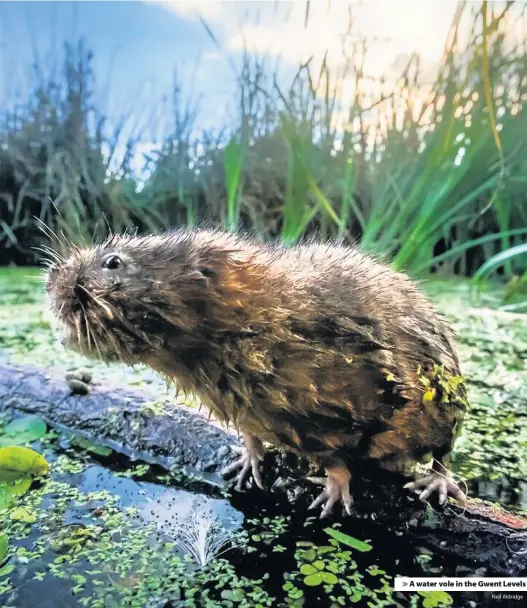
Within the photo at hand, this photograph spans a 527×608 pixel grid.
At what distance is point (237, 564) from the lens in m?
0.87

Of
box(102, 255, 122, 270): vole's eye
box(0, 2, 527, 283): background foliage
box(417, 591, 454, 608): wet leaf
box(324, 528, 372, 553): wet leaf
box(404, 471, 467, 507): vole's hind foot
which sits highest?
box(0, 2, 527, 283): background foliage

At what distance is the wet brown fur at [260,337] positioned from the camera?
35.1 inches

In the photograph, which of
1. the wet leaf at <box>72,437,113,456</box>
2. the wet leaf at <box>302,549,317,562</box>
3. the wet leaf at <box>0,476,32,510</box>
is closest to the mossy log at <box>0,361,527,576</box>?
the wet leaf at <box>72,437,113,456</box>

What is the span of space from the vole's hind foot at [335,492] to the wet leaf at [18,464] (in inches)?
19.7

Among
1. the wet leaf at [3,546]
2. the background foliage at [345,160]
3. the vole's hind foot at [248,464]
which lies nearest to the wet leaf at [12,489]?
the wet leaf at [3,546]

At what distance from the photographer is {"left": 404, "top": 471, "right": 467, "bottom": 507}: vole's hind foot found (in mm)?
963

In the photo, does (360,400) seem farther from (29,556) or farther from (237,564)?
(29,556)

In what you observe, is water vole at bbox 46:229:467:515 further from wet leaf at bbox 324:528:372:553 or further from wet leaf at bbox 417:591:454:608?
wet leaf at bbox 417:591:454:608

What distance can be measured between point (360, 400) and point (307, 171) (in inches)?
39.2

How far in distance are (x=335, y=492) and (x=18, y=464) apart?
0.56 meters

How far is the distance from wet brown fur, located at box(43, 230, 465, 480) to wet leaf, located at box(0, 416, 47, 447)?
47 centimetres

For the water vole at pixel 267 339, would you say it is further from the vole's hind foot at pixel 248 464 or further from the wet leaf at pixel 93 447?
the wet leaf at pixel 93 447

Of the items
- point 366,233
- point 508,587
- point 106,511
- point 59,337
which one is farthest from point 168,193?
point 508,587

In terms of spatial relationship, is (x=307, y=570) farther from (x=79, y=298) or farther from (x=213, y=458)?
(x=79, y=298)
